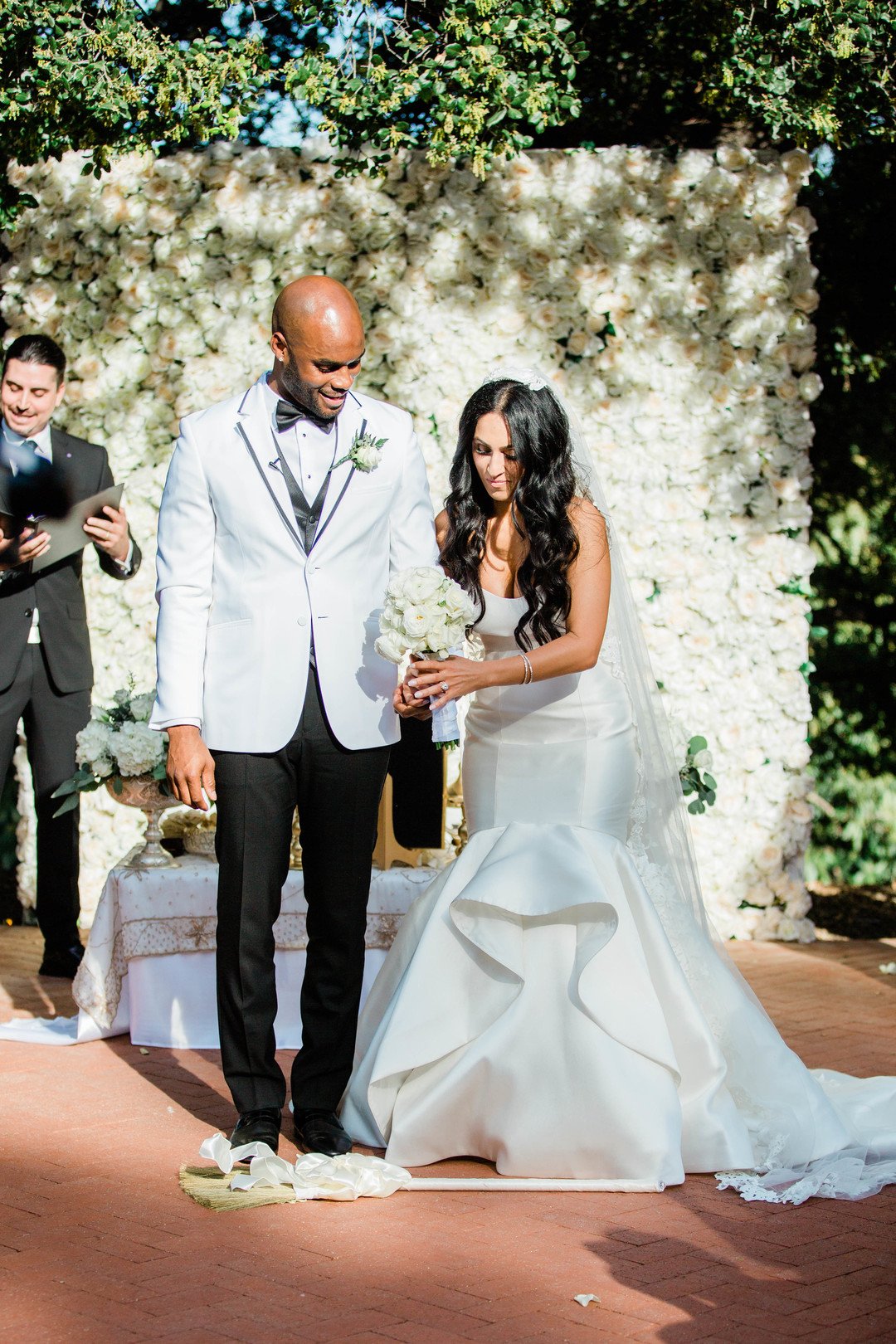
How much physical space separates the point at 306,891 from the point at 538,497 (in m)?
1.30

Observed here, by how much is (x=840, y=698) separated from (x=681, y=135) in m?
3.20

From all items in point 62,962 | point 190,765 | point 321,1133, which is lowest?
point 62,962

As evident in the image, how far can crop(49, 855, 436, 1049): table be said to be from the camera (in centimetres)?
515

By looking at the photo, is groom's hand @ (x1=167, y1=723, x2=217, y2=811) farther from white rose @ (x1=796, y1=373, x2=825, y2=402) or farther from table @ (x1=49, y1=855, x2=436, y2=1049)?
white rose @ (x1=796, y1=373, x2=825, y2=402)

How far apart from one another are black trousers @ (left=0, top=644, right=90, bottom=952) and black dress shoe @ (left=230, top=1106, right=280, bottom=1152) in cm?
247

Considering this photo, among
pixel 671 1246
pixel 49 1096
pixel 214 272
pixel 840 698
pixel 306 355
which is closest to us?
pixel 671 1246

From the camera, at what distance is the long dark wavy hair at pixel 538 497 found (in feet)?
13.6

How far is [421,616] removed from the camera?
11.6ft

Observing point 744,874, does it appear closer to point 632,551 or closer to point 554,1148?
point 632,551

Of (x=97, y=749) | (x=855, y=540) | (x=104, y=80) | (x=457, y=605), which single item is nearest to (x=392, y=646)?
(x=457, y=605)

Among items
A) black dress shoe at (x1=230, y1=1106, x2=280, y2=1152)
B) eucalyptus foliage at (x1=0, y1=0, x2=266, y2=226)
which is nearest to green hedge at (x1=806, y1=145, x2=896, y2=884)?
eucalyptus foliage at (x1=0, y1=0, x2=266, y2=226)

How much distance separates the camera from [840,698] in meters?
8.27

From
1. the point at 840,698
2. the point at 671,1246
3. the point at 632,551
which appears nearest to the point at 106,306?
the point at 632,551

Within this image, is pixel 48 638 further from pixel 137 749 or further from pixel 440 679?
pixel 440 679
